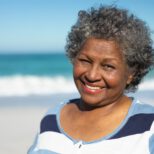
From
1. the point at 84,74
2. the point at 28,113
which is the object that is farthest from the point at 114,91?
the point at 28,113

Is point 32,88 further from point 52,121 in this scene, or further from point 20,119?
point 52,121

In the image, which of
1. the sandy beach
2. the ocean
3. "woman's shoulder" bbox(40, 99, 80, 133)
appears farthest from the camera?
the ocean

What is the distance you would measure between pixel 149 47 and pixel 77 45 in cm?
37

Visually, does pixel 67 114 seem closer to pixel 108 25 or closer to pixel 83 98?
pixel 83 98

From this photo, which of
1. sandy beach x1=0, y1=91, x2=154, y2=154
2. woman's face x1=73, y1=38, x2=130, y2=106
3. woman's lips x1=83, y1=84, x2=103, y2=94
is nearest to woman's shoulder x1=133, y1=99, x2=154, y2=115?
woman's face x1=73, y1=38, x2=130, y2=106

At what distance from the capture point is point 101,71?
95.3 inches

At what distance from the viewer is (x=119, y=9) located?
2547 millimetres

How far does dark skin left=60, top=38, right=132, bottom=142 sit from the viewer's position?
2.41 meters

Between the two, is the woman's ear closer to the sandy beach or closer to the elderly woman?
the elderly woman

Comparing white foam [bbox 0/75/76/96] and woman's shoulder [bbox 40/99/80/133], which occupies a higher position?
woman's shoulder [bbox 40/99/80/133]

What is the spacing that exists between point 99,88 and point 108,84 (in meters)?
0.06

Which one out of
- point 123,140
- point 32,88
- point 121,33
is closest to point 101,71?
point 121,33

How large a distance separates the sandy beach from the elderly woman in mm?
4032

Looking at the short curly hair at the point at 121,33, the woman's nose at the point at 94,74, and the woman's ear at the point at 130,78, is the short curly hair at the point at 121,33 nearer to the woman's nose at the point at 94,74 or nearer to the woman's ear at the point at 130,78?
the woman's ear at the point at 130,78
